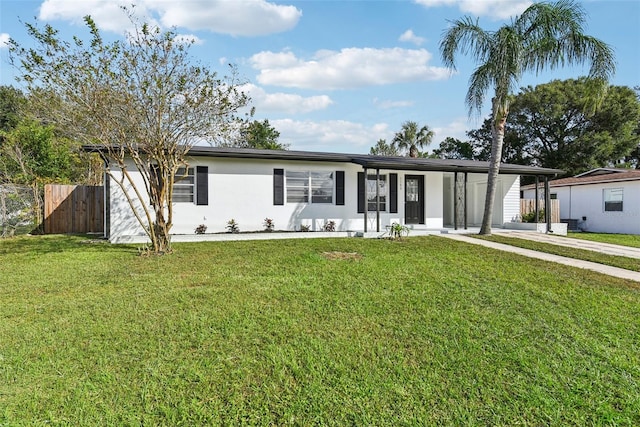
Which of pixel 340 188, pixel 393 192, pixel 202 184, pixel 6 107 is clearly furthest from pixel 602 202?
pixel 6 107

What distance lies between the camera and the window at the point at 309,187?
11680 millimetres

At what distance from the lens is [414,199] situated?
1302 centimetres

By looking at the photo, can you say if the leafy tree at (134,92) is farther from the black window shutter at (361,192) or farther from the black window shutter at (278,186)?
the black window shutter at (361,192)

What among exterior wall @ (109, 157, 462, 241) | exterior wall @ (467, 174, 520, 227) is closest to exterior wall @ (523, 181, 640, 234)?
exterior wall @ (467, 174, 520, 227)

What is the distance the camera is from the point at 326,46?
1223 cm

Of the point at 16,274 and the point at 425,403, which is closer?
the point at 425,403

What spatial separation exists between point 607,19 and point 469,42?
4.19 meters

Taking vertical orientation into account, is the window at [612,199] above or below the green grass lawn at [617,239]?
above

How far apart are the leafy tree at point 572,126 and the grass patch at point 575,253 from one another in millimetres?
20378

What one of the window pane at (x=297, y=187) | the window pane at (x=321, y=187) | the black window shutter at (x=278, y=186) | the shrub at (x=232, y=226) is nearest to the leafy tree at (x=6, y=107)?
the shrub at (x=232, y=226)

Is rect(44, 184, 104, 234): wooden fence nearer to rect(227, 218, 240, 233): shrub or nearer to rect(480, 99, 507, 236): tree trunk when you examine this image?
rect(227, 218, 240, 233): shrub

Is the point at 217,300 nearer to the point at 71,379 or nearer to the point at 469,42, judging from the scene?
the point at 71,379

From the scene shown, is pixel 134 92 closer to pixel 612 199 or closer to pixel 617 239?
pixel 617 239

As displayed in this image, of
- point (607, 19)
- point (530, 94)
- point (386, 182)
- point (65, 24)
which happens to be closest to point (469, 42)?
point (607, 19)
